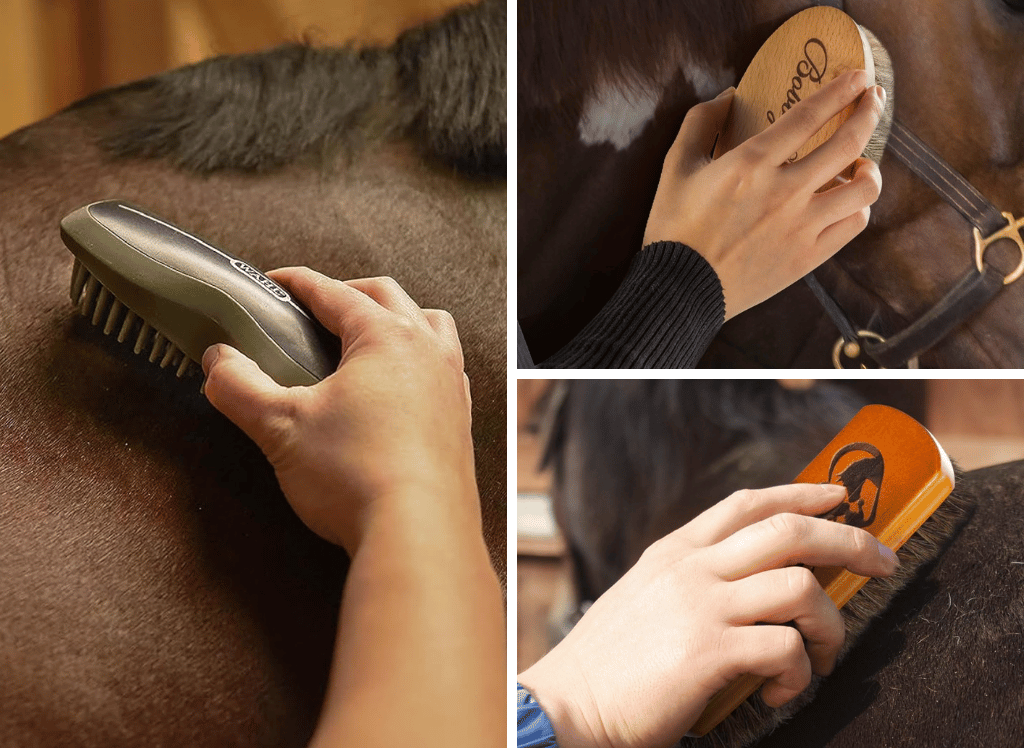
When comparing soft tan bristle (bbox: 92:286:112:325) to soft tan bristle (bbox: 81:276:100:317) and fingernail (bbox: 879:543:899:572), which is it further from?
fingernail (bbox: 879:543:899:572)

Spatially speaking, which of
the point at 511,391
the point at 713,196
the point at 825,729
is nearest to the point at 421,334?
the point at 511,391

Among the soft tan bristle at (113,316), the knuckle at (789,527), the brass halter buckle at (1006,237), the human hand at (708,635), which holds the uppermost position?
the brass halter buckle at (1006,237)

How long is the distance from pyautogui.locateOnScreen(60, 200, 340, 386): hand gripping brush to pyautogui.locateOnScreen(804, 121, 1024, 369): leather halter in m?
0.31

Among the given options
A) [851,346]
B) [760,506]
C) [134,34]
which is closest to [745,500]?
[760,506]

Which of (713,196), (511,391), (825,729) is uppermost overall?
(713,196)

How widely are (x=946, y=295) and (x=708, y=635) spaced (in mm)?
258

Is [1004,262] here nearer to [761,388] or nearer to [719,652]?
[761,388]

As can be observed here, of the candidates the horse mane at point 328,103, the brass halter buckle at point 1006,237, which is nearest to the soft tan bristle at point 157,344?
the horse mane at point 328,103

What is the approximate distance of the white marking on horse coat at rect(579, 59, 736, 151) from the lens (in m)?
0.48

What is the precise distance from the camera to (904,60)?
476 mm

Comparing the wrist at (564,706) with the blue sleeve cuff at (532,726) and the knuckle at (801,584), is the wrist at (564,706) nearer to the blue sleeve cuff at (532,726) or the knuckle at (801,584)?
the blue sleeve cuff at (532,726)

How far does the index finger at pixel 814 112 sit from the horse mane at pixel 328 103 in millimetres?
160

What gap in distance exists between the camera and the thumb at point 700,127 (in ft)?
1.54

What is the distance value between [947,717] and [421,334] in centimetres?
37
